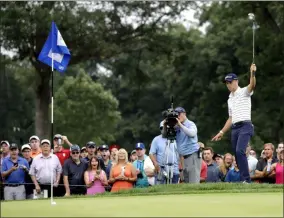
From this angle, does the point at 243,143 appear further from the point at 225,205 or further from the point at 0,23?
the point at 0,23

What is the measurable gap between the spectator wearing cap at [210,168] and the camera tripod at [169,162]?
1.62 m

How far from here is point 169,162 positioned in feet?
57.3

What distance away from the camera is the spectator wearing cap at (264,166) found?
59.4ft

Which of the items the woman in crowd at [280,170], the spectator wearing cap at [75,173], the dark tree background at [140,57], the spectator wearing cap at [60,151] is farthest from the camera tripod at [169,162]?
the dark tree background at [140,57]

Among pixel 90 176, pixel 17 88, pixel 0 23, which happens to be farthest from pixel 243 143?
pixel 17 88

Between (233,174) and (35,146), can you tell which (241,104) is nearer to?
(233,174)

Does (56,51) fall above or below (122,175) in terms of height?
above

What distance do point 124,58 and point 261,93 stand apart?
8.12 metres

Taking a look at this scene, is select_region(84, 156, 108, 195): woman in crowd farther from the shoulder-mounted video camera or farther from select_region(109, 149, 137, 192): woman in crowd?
the shoulder-mounted video camera

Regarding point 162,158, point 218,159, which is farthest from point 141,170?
point 218,159

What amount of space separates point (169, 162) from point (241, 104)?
8.69ft

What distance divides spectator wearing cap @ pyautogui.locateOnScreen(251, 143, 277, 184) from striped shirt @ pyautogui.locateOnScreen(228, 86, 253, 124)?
115 inches

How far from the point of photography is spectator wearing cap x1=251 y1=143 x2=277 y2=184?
18094 millimetres

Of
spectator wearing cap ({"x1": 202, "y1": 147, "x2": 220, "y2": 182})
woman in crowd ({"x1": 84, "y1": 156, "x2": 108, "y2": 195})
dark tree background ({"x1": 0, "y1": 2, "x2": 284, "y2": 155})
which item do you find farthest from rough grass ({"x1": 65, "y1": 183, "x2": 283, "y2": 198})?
dark tree background ({"x1": 0, "y1": 2, "x2": 284, "y2": 155})
